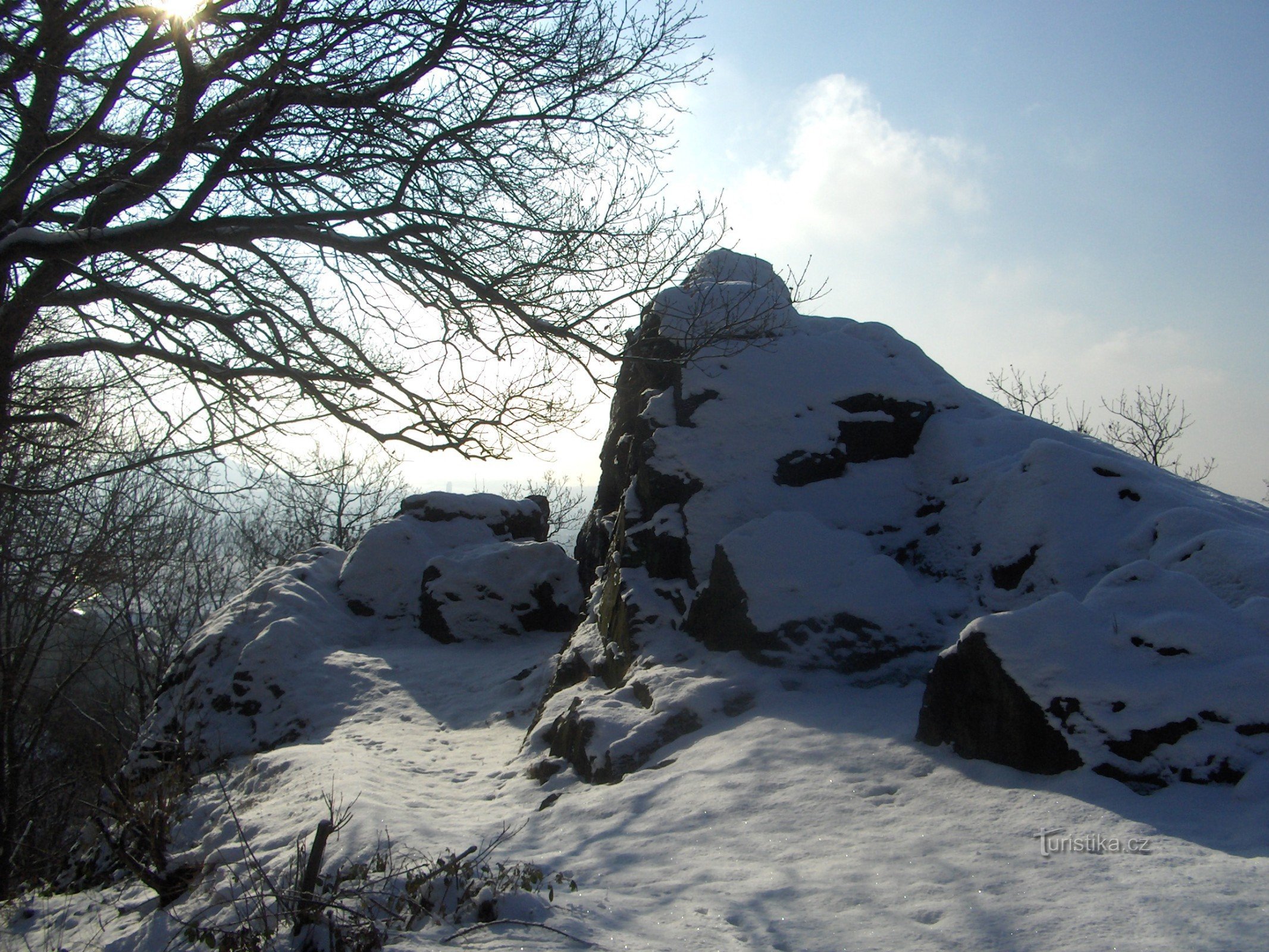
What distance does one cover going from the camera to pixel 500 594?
10.9 meters

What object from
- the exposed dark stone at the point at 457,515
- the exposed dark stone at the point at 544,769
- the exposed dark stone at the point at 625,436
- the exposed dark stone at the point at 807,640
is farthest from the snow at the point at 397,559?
the exposed dark stone at the point at 807,640

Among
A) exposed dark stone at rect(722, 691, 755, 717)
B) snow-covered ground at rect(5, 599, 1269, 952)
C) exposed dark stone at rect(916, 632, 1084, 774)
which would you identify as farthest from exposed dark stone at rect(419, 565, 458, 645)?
exposed dark stone at rect(916, 632, 1084, 774)

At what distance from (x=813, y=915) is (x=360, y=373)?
450cm

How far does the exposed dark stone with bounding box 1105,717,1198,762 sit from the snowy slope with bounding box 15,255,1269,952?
3 centimetres

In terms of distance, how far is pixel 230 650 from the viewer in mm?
9414

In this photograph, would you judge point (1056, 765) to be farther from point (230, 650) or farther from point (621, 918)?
point (230, 650)

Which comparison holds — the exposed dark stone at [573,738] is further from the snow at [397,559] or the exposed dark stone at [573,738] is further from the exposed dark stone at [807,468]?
the snow at [397,559]

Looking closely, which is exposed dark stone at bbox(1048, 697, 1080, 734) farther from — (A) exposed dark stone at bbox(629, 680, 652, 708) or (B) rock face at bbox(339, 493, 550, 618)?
(B) rock face at bbox(339, 493, 550, 618)

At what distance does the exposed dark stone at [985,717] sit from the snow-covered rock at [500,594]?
6.63 m

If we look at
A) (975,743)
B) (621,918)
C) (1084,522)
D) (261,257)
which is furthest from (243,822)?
(1084,522)

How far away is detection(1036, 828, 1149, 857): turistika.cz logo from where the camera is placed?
3.38 m

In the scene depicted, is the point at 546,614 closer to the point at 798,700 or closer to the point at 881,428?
the point at 881,428

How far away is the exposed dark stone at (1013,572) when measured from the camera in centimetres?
616

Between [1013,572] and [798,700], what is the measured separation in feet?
6.97
